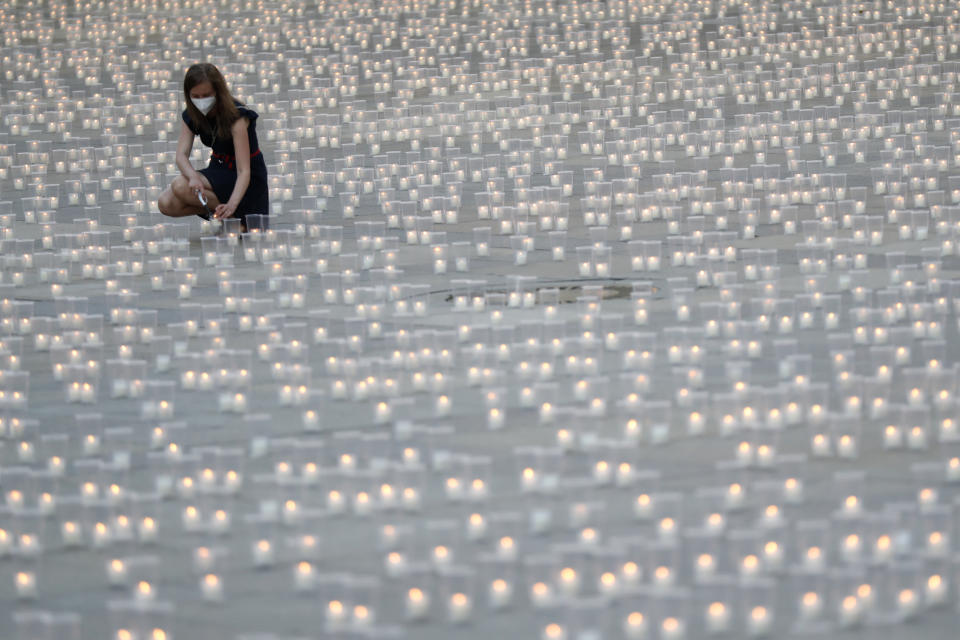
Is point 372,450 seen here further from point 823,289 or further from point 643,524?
point 823,289

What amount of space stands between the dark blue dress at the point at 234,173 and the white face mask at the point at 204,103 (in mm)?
218

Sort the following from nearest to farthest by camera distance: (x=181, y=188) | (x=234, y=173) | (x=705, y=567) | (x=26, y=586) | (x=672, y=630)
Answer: (x=672, y=630) → (x=705, y=567) → (x=26, y=586) → (x=181, y=188) → (x=234, y=173)

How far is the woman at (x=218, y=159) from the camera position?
11047 mm

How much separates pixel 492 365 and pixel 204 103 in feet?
12.3

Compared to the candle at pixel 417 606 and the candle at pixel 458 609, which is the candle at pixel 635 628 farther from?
the candle at pixel 417 606

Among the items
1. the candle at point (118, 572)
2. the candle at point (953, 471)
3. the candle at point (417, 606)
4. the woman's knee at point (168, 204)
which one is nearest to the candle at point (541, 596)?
the candle at point (417, 606)

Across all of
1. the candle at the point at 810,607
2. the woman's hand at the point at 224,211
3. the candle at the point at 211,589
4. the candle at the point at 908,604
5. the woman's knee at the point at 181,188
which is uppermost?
the woman's knee at the point at 181,188

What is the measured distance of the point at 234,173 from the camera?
11406 mm

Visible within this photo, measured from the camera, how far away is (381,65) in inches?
713

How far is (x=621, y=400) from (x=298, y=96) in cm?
979

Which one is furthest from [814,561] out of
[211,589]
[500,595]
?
[211,589]

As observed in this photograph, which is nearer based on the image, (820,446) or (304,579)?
(304,579)

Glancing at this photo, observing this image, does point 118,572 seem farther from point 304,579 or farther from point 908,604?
point 908,604

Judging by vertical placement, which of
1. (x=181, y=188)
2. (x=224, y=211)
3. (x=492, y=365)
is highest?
(x=181, y=188)
